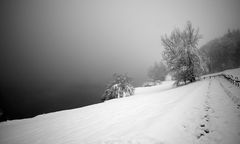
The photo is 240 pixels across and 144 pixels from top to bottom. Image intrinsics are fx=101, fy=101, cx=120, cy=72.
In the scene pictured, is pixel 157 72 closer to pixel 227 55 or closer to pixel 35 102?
pixel 227 55

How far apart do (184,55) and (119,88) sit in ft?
63.6

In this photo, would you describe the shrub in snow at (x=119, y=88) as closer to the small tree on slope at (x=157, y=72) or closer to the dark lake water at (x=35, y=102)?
the dark lake water at (x=35, y=102)

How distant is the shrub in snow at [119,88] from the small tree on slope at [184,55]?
→ 1405 cm

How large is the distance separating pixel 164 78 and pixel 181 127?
266ft

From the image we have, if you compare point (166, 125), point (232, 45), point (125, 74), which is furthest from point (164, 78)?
point (166, 125)

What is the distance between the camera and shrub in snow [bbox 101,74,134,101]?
31044 millimetres

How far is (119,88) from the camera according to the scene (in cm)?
3155

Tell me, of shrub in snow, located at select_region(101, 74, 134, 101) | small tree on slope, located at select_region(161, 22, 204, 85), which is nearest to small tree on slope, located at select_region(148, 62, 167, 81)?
shrub in snow, located at select_region(101, 74, 134, 101)

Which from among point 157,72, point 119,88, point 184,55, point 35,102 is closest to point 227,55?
point 157,72

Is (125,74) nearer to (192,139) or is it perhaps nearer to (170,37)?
(170,37)

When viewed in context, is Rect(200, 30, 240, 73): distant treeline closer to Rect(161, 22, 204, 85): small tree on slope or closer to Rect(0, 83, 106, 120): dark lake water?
Rect(161, 22, 204, 85): small tree on slope

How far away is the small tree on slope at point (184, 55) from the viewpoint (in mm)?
23531

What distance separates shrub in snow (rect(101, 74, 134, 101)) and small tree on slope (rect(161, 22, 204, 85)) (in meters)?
14.0

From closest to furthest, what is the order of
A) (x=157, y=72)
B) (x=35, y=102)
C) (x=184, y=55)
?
(x=184, y=55)
(x=35, y=102)
(x=157, y=72)
